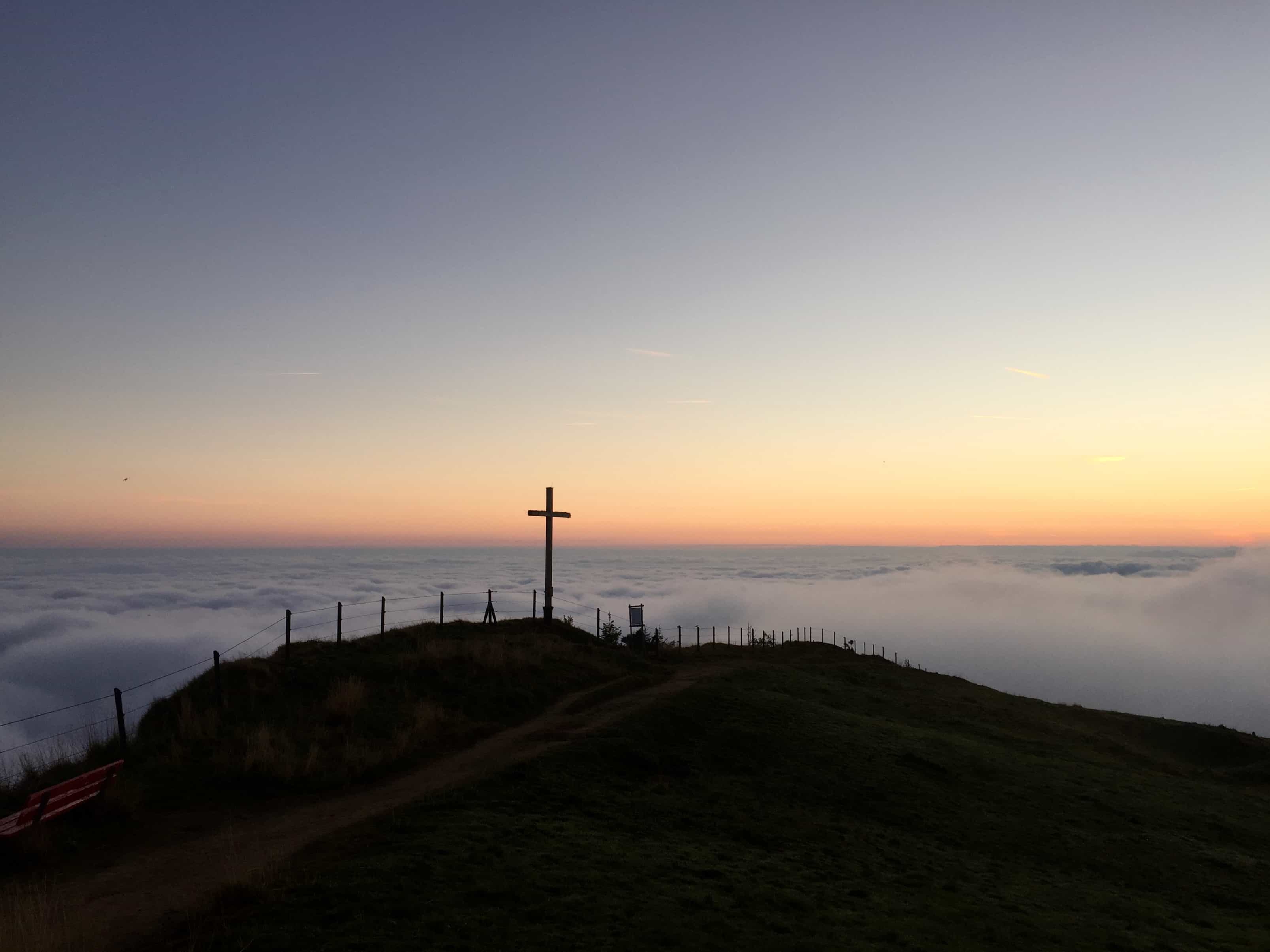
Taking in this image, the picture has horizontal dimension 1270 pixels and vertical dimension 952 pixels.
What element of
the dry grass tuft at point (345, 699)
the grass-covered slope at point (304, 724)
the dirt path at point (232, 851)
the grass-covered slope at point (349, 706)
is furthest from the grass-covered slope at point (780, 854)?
the dry grass tuft at point (345, 699)

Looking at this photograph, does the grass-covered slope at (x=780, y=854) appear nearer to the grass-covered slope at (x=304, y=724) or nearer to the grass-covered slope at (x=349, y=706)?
the grass-covered slope at (x=304, y=724)

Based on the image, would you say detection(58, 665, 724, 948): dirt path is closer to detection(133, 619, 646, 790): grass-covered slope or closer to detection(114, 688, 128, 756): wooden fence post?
detection(133, 619, 646, 790): grass-covered slope

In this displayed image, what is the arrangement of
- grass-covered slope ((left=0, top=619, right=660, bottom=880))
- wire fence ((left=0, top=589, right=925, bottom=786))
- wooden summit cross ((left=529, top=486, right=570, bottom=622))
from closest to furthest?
1. grass-covered slope ((left=0, top=619, right=660, bottom=880))
2. wire fence ((left=0, top=589, right=925, bottom=786))
3. wooden summit cross ((left=529, top=486, right=570, bottom=622))

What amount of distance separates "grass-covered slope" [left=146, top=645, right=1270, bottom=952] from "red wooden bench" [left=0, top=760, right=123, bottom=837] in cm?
366

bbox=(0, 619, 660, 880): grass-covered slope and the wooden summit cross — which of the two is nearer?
bbox=(0, 619, 660, 880): grass-covered slope

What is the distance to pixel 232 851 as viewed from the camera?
Answer: 10.1 metres

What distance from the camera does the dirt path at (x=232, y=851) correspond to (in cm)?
808

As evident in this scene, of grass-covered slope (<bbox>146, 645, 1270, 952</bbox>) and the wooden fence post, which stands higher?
the wooden fence post

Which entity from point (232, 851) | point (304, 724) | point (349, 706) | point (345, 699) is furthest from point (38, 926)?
point (345, 699)

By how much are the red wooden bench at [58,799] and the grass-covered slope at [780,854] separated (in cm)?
366

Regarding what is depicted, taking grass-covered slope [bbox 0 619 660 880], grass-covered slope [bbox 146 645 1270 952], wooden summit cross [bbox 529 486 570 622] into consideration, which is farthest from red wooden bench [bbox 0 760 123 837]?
wooden summit cross [bbox 529 486 570 622]

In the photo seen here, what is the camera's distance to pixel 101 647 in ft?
255

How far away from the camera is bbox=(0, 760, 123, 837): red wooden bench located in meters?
9.55

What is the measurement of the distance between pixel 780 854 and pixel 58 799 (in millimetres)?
10555
